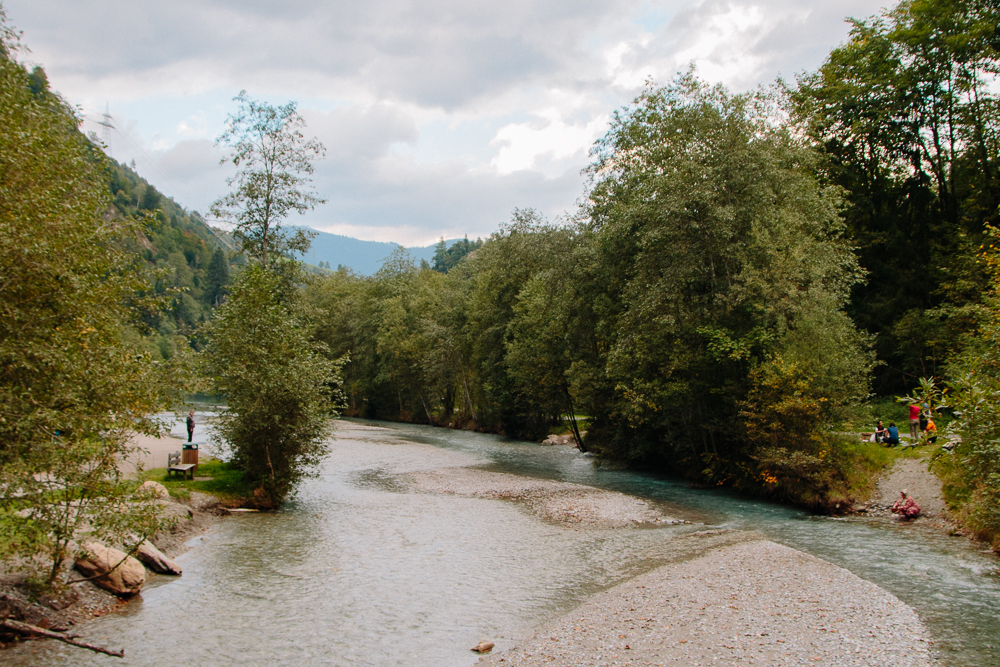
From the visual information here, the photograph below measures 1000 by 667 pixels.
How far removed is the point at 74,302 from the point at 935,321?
Answer: 44.4 metres

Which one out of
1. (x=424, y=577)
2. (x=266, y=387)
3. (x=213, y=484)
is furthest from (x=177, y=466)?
(x=424, y=577)

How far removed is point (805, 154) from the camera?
31938mm

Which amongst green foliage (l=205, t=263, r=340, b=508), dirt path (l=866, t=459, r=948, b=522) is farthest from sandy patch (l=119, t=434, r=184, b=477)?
dirt path (l=866, t=459, r=948, b=522)

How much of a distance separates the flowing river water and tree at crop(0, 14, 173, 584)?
9.09 feet

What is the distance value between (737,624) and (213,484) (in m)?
21.1

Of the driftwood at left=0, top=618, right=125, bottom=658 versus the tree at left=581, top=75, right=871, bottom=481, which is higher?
the tree at left=581, top=75, right=871, bottom=481

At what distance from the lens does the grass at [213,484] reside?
2501cm

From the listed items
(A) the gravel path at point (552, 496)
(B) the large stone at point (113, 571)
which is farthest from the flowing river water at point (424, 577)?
(A) the gravel path at point (552, 496)

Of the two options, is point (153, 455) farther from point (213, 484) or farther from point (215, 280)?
point (215, 280)

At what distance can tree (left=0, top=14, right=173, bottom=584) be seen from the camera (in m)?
10.6

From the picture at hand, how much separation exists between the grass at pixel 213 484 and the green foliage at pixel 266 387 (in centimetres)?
66

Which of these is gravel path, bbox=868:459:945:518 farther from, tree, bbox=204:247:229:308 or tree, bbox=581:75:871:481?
tree, bbox=204:247:229:308

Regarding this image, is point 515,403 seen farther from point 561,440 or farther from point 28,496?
point 28,496

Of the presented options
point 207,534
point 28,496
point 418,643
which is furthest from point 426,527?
point 28,496
